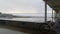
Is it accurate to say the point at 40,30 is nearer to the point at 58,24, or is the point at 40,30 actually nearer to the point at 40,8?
the point at 58,24

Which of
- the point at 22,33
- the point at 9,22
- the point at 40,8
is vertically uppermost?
the point at 40,8

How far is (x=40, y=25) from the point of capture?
4.97ft

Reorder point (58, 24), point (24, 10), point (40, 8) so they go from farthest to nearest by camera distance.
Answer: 1. point (24, 10)
2. point (40, 8)
3. point (58, 24)

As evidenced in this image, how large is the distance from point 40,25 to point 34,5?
118cm

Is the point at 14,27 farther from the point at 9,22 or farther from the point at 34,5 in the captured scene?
the point at 34,5

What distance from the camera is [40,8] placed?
8.59ft

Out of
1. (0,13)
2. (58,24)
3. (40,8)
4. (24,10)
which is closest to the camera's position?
(58,24)

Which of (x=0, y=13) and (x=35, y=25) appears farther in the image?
(x=0, y=13)

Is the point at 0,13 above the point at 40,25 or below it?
above

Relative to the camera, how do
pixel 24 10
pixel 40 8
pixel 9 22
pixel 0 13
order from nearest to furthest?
pixel 9 22, pixel 0 13, pixel 40 8, pixel 24 10

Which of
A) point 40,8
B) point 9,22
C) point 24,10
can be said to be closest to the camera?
point 9,22

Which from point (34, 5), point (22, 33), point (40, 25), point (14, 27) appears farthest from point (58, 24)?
point (34, 5)

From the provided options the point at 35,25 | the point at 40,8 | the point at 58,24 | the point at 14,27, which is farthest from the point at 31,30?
the point at 40,8

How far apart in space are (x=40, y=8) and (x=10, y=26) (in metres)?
1.14
